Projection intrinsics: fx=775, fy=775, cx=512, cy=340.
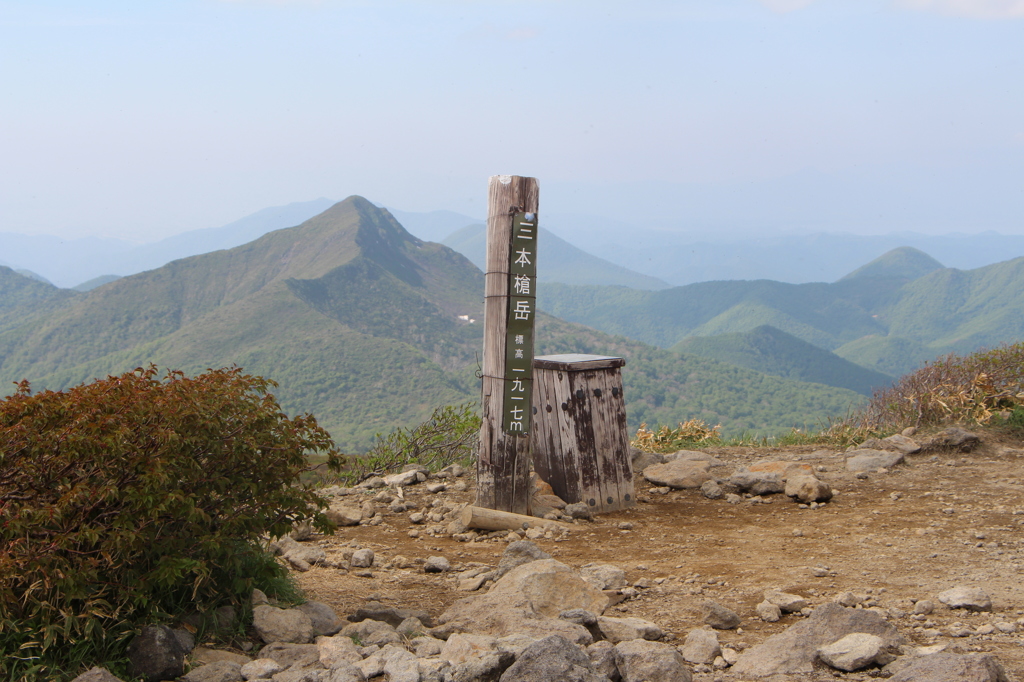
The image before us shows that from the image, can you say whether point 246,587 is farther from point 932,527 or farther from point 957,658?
point 932,527

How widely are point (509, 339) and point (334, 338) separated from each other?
45365mm

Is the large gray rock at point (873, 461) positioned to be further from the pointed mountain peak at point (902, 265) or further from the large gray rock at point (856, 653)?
the pointed mountain peak at point (902, 265)

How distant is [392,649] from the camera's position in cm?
299

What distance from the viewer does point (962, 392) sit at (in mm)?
8273

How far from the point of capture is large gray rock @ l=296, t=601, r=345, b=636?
3498 millimetres

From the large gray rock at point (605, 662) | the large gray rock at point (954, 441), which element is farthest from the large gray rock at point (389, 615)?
the large gray rock at point (954, 441)

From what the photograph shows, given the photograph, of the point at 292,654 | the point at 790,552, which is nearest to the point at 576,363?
the point at 790,552

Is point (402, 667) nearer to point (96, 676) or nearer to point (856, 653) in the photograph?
point (96, 676)

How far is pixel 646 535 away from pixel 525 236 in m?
2.24

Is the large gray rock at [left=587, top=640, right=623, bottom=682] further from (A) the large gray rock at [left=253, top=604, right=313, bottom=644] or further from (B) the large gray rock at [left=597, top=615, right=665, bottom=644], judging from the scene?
(A) the large gray rock at [left=253, top=604, right=313, bottom=644]

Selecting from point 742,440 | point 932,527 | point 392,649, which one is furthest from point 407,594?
point 742,440

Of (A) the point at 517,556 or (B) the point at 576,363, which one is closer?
(A) the point at 517,556

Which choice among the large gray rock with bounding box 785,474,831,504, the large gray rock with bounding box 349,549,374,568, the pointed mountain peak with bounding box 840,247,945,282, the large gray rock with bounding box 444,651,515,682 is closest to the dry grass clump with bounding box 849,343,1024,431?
the large gray rock with bounding box 785,474,831,504

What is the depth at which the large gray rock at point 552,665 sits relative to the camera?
8.32 feet
